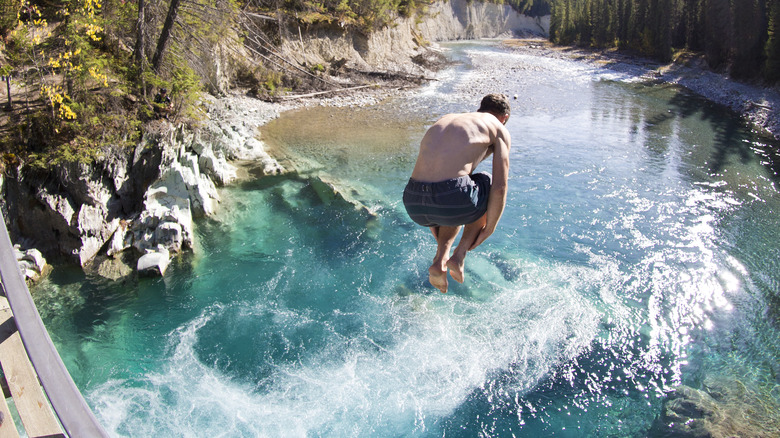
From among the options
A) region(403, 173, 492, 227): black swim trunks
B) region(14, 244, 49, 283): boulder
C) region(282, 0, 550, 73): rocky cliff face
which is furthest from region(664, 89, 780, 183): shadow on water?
region(14, 244, 49, 283): boulder

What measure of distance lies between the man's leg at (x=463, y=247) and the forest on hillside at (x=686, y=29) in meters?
26.9

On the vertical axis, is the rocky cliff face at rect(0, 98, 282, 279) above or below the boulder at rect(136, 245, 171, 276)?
above

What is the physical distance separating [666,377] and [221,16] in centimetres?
1255

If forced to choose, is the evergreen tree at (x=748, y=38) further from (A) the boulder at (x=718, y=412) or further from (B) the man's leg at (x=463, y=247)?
(B) the man's leg at (x=463, y=247)

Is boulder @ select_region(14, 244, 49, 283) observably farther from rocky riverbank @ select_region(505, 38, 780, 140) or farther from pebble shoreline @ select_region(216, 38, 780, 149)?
rocky riverbank @ select_region(505, 38, 780, 140)

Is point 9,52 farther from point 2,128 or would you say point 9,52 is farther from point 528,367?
point 528,367

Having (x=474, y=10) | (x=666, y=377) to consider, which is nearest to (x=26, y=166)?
(x=666, y=377)

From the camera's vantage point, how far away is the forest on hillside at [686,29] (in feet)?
83.6

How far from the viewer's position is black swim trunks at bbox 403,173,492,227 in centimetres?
383

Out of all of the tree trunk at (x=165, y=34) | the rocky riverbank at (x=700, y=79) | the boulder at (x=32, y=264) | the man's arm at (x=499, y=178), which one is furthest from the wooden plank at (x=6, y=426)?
the rocky riverbank at (x=700, y=79)

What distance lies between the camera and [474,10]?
208ft

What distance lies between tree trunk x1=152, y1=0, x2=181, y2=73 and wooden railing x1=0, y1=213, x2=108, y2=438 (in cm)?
1090

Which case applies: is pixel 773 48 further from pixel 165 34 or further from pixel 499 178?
pixel 499 178

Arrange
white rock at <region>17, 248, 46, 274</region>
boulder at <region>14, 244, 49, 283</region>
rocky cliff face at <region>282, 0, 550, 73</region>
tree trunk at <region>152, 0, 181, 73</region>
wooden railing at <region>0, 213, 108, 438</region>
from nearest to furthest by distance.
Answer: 1. wooden railing at <region>0, 213, 108, 438</region>
2. boulder at <region>14, 244, 49, 283</region>
3. white rock at <region>17, 248, 46, 274</region>
4. tree trunk at <region>152, 0, 181, 73</region>
5. rocky cliff face at <region>282, 0, 550, 73</region>
